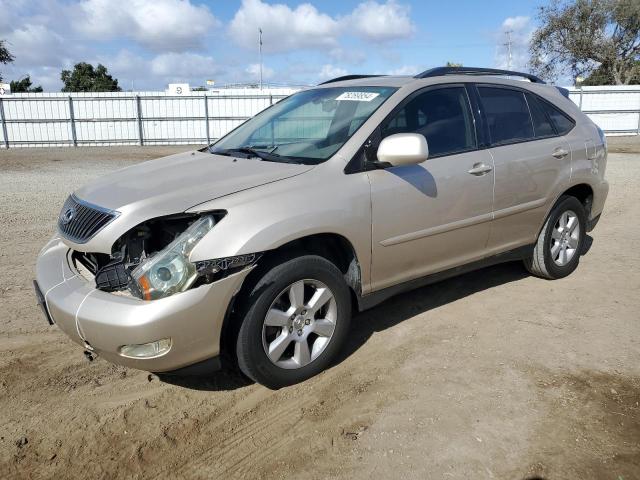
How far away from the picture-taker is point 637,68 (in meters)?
35.6

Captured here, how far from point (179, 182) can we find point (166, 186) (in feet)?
0.29

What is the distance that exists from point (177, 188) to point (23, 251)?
3.77 meters

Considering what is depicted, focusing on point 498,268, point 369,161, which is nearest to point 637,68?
point 498,268

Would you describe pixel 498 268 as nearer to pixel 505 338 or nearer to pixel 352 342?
pixel 505 338

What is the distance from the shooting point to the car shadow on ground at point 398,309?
11.6ft

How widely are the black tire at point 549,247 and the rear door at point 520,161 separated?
0.16 meters

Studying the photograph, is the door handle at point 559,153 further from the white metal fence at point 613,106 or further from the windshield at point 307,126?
the white metal fence at point 613,106

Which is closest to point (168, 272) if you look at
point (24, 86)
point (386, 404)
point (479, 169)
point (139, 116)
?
point (386, 404)

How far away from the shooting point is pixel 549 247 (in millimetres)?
5008

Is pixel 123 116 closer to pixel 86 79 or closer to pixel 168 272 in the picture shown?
pixel 168 272

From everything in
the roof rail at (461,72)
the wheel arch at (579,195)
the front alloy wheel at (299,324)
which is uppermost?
the roof rail at (461,72)

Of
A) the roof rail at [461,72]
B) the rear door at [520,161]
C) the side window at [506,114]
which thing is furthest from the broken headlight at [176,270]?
the side window at [506,114]

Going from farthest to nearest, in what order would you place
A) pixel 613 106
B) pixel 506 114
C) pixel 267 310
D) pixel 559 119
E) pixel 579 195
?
1. pixel 613 106
2. pixel 579 195
3. pixel 559 119
4. pixel 506 114
5. pixel 267 310

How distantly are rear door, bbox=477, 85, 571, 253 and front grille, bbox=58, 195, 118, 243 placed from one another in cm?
279
